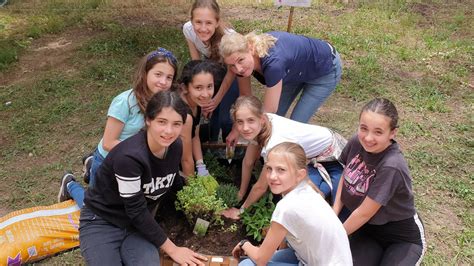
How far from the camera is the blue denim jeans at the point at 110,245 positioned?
2625 mm

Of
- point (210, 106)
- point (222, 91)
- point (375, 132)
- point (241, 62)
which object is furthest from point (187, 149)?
point (375, 132)

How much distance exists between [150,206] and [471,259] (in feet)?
8.12

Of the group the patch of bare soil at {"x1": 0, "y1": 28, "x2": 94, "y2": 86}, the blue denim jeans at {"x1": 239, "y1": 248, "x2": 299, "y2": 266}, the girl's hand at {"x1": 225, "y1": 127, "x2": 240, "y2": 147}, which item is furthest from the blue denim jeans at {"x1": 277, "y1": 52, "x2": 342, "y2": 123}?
the patch of bare soil at {"x1": 0, "y1": 28, "x2": 94, "y2": 86}

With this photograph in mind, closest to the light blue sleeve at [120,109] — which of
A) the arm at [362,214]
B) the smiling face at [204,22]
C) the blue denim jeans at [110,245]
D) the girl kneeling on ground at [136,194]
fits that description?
the girl kneeling on ground at [136,194]

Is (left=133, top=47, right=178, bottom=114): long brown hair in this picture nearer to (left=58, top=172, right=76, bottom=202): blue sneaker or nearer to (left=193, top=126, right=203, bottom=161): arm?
(left=193, top=126, right=203, bottom=161): arm

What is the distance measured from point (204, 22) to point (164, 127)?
124 centimetres

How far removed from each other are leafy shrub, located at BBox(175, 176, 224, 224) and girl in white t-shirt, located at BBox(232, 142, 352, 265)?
0.82 metres

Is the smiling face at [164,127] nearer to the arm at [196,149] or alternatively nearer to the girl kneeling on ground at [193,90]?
the girl kneeling on ground at [193,90]

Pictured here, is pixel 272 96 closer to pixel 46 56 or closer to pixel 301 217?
pixel 301 217

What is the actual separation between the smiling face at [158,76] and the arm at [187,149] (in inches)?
13.7

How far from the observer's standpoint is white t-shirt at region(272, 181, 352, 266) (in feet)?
7.42

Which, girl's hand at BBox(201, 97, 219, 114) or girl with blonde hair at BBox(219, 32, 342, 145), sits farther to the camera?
girl's hand at BBox(201, 97, 219, 114)

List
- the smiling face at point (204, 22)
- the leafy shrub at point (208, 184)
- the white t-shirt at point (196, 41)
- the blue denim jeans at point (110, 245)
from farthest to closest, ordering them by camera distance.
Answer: the white t-shirt at point (196, 41) → the smiling face at point (204, 22) → the leafy shrub at point (208, 184) → the blue denim jeans at point (110, 245)

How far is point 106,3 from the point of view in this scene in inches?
328
